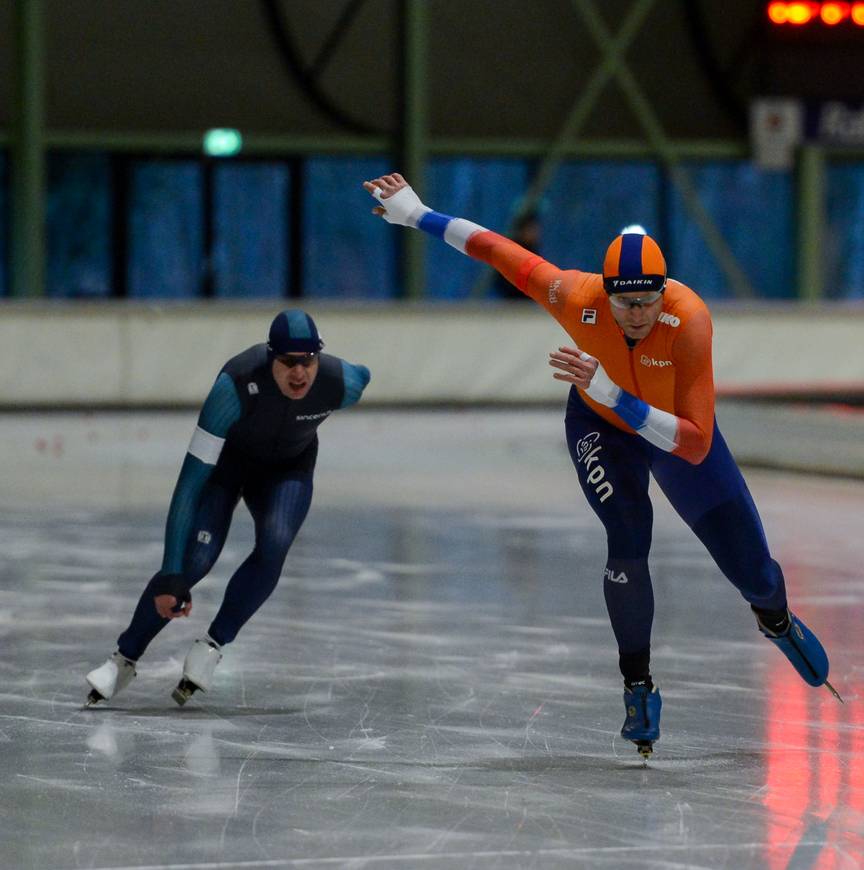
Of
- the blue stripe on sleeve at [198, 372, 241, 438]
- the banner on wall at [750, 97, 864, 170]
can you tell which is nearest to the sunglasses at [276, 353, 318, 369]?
the blue stripe on sleeve at [198, 372, 241, 438]

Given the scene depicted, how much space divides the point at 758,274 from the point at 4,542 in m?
15.1

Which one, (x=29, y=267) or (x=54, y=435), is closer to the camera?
(x=54, y=435)

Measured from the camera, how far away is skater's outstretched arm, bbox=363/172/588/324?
227 inches

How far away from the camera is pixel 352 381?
632 centimetres

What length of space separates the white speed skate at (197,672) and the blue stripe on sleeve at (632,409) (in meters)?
1.71

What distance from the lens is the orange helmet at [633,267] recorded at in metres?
5.29

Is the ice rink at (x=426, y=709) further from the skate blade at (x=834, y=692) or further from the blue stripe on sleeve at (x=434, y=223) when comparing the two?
the blue stripe on sleeve at (x=434, y=223)

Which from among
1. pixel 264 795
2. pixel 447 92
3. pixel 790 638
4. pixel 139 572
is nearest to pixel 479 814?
pixel 264 795

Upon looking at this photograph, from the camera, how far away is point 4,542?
31.7ft

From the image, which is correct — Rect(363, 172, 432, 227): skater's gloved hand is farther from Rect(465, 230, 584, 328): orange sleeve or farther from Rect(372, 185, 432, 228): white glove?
Rect(465, 230, 584, 328): orange sleeve

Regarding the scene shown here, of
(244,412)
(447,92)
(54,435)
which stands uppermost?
(447,92)

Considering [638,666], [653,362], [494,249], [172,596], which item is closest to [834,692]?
[638,666]

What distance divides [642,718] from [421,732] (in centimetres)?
70

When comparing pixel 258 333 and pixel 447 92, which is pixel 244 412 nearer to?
pixel 258 333
